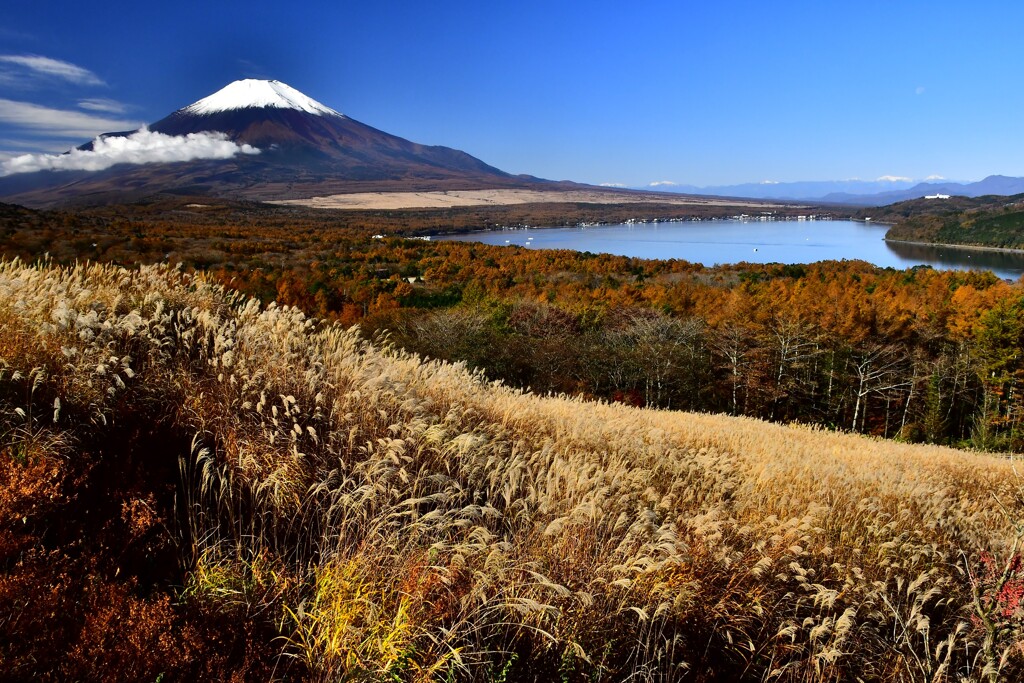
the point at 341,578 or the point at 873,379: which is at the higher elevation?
the point at 341,578

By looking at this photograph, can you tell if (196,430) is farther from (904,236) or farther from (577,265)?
(904,236)

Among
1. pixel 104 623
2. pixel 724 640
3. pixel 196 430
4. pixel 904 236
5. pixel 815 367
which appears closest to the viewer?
pixel 104 623

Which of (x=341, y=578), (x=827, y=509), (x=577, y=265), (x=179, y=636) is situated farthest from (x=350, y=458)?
(x=577, y=265)

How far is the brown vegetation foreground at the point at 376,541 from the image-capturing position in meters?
2.51

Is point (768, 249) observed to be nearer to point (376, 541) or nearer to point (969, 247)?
point (969, 247)

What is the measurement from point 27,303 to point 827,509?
5892 millimetres

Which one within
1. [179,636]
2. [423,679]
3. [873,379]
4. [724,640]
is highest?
[179,636]

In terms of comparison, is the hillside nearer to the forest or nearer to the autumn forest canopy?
the forest

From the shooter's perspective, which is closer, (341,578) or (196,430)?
(341,578)

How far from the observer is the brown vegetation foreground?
98.8 inches

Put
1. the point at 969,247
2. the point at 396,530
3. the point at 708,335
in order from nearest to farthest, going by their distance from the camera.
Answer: the point at 396,530 → the point at 708,335 → the point at 969,247

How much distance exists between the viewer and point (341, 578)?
110 inches

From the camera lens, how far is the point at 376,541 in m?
3.12

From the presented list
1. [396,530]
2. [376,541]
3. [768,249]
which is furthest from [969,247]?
[376,541]
